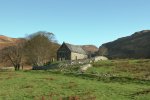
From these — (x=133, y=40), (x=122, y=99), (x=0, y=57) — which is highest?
(x=133, y=40)

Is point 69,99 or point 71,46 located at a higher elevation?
point 71,46

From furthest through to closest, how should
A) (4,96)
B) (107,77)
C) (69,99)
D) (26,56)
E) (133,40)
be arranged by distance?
(133,40) → (26,56) → (107,77) → (4,96) → (69,99)

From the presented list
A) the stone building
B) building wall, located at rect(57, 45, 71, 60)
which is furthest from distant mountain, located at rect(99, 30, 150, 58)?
building wall, located at rect(57, 45, 71, 60)

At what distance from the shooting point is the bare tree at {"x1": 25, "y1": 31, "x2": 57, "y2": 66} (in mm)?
119312

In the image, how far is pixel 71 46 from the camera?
5049 inches

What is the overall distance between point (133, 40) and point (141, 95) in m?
159

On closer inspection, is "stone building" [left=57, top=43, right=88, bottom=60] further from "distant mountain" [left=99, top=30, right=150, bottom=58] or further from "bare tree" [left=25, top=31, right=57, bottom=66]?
"distant mountain" [left=99, top=30, right=150, bottom=58]

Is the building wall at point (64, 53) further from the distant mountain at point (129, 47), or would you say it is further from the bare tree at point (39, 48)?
the distant mountain at point (129, 47)

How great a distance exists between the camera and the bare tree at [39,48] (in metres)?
119

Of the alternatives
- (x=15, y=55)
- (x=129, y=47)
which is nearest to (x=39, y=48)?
(x=15, y=55)

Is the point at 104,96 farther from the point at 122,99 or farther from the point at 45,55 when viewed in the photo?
the point at 45,55

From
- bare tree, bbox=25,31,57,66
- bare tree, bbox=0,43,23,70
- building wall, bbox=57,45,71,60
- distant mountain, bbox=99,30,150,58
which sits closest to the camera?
bare tree, bbox=0,43,23,70

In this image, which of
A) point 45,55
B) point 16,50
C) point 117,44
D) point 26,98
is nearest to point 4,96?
point 26,98

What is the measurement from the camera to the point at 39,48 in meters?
120
